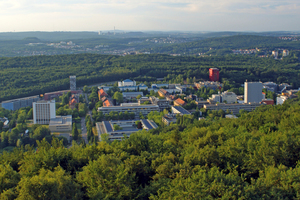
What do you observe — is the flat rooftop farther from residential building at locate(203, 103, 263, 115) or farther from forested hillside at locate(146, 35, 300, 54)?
forested hillside at locate(146, 35, 300, 54)

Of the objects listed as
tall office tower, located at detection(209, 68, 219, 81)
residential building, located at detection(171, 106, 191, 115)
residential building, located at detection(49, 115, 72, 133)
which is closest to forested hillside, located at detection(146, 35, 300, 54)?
tall office tower, located at detection(209, 68, 219, 81)

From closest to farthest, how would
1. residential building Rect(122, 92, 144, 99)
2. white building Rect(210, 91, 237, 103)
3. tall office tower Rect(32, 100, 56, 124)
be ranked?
1. tall office tower Rect(32, 100, 56, 124)
2. white building Rect(210, 91, 237, 103)
3. residential building Rect(122, 92, 144, 99)

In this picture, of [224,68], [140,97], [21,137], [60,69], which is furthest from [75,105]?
[224,68]

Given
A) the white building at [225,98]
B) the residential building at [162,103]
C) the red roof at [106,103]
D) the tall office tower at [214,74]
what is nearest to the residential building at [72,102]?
the red roof at [106,103]

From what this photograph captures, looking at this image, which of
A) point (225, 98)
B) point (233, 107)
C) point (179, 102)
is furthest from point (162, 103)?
point (225, 98)

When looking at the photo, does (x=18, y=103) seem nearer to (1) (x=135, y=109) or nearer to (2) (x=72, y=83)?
(2) (x=72, y=83)

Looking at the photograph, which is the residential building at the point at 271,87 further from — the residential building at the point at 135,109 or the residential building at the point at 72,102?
the residential building at the point at 72,102
